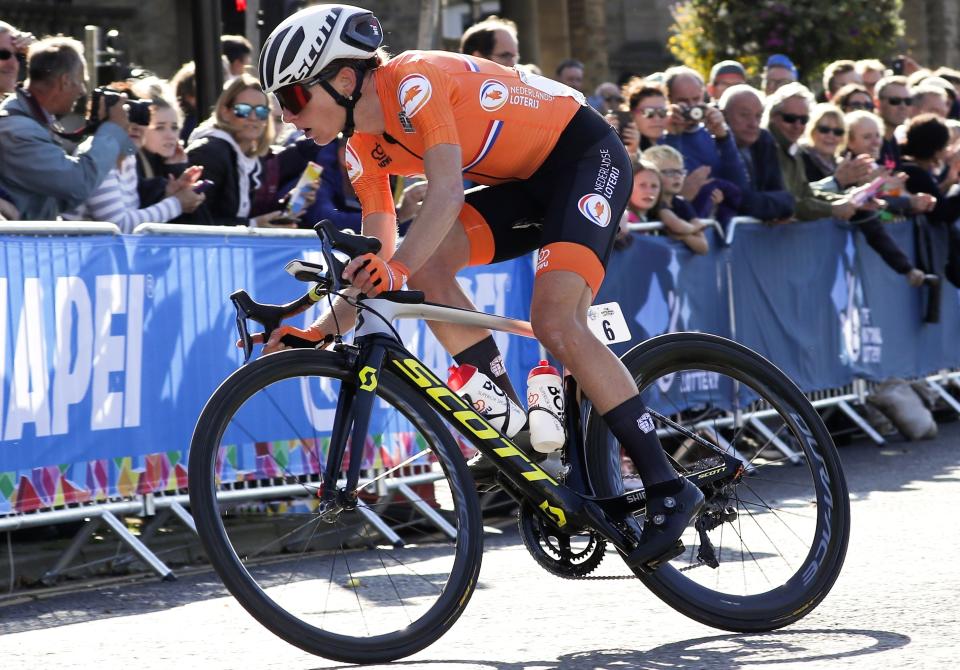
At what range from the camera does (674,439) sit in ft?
18.2

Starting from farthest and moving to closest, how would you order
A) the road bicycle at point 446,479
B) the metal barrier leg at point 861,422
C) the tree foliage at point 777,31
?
the tree foliage at point 777,31, the metal barrier leg at point 861,422, the road bicycle at point 446,479

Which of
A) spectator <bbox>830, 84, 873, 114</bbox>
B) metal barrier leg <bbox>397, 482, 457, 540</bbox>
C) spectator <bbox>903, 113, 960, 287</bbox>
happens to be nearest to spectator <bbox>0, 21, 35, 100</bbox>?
metal barrier leg <bbox>397, 482, 457, 540</bbox>

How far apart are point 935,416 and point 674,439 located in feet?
26.7

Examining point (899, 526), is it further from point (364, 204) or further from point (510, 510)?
point (364, 204)

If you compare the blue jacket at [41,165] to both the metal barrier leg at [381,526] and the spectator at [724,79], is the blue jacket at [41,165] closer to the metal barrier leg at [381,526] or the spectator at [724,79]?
the metal barrier leg at [381,526]

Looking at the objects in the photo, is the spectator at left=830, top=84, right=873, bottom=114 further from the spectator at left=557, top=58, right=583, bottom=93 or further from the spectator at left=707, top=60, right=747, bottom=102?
the spectator at left=557, top=58, right=583, bottom=93

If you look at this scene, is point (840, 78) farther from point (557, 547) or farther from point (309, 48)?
point (309, 48)

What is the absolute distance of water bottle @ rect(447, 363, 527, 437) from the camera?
16.6 ft

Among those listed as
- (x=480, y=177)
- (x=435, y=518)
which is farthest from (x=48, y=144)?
(x=480, y=177)

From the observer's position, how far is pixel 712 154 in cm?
1088

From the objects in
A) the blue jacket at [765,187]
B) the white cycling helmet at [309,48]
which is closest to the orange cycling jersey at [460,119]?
the white cycling helmet at [309,48]

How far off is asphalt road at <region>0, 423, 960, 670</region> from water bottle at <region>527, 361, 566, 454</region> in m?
0.64

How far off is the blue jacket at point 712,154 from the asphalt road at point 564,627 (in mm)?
3903

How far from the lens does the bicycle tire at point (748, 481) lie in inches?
202
